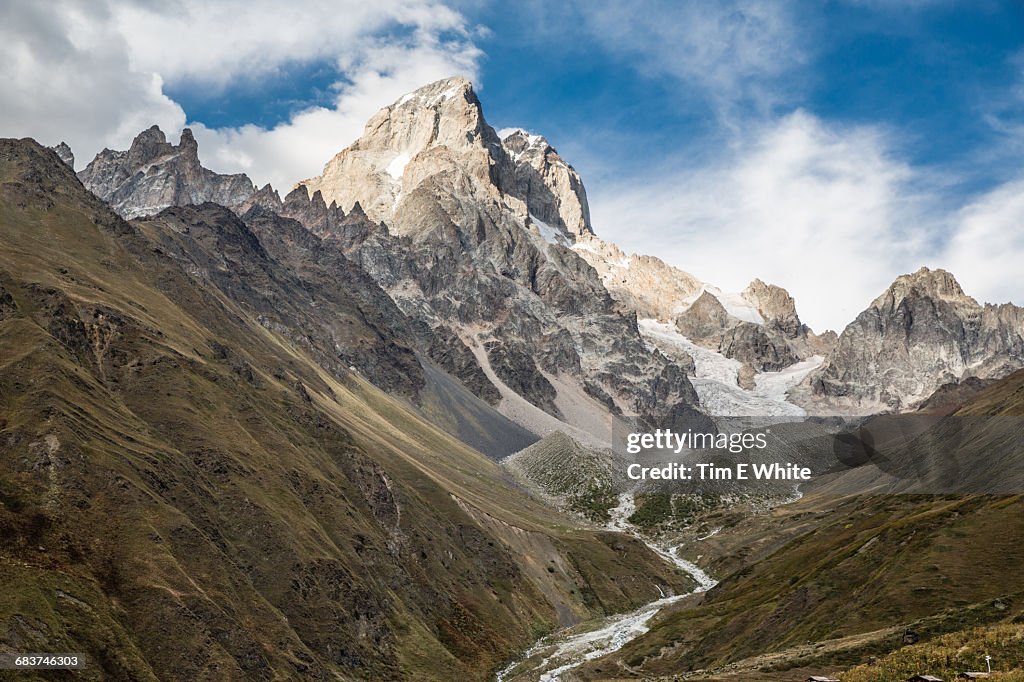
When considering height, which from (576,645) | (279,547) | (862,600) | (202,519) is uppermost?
(202,519)

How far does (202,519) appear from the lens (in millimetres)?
85250

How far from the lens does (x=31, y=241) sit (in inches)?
5384

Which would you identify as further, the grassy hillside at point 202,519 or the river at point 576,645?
the river at point 576,645

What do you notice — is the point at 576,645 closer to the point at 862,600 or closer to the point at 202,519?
the point at 862,600

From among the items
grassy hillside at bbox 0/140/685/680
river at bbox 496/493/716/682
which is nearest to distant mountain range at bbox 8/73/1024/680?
grassy hillside at bbox 0/140/685/680

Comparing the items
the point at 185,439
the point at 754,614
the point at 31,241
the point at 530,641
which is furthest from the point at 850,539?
the point at 31,241

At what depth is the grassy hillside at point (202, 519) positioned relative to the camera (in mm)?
65875

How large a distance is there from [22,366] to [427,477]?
8121 cm

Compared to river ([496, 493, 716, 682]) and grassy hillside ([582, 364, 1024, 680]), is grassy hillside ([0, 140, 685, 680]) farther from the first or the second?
grassy hillside ([582, 364, 1024, 680])

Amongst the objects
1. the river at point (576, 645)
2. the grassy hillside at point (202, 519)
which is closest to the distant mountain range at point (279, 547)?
the grassy hillside at point (202, 519)

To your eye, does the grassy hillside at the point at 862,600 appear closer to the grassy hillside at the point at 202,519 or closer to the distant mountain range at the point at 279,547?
the distant mountain range at the point at 279,547

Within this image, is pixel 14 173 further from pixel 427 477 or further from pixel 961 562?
pixel 961 562

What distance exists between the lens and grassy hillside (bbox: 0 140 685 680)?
65875 millimetres

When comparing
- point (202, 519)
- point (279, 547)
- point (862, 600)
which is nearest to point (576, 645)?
point (862, 600)
